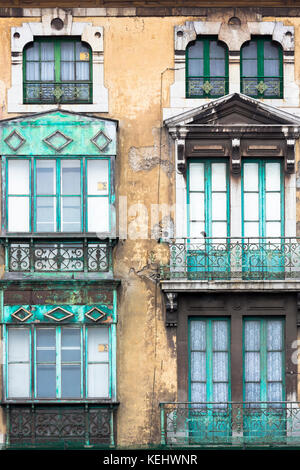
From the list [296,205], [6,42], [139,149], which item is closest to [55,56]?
[6,42]

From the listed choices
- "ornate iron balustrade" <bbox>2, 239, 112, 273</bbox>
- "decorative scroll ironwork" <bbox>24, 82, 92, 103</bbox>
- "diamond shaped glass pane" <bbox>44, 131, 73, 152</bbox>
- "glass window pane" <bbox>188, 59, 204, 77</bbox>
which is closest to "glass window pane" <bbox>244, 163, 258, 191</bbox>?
"glass window pane" <bbox>188, 59, 204, 77</bbox>

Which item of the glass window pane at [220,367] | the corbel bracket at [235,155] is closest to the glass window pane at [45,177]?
the corbel bracket at [235,155]

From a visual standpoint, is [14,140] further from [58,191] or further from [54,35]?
[54,35]

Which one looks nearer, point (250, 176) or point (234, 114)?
point (234, 114)

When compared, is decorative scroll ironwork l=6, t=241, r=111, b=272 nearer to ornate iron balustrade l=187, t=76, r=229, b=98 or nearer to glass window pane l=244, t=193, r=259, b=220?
glass window pane l=244, t=193, r=259, b=220

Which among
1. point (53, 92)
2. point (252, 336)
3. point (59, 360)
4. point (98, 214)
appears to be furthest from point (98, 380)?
point (53, 92)

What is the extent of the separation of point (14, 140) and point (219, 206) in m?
4.56

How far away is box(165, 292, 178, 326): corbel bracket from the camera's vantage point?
78.0 feet

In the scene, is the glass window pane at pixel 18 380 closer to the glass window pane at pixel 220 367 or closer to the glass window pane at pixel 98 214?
the glass window pane at pixel 98 214

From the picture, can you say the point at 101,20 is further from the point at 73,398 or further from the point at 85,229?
the point at 73,398

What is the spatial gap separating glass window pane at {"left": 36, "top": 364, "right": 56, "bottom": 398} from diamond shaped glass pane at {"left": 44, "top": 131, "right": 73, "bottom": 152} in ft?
15.1

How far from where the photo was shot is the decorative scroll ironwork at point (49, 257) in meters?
23.9

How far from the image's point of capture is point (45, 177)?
2412 cm
